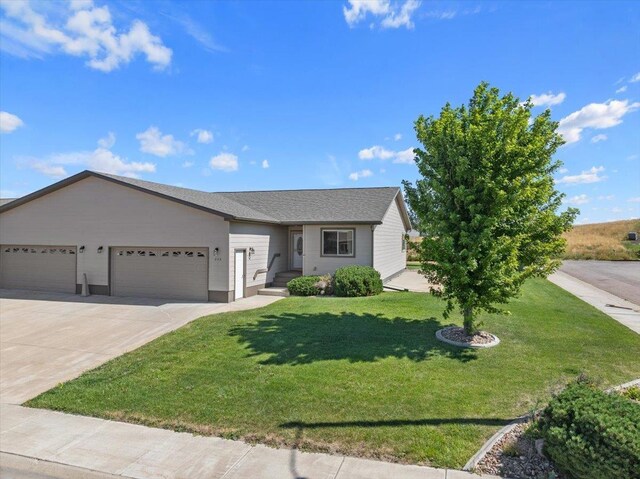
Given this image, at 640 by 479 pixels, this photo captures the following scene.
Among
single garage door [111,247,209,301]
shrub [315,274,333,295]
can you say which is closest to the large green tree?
shrub [315,274,333,295]

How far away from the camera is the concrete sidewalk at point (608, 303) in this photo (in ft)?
37.4

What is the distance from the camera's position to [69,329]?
1048 centimetres

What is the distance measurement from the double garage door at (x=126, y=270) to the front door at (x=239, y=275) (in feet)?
3.74

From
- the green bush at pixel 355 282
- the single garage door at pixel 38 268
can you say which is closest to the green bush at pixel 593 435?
the green bush at pixel 355 282

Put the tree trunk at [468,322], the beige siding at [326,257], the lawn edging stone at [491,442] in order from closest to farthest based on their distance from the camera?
the lawn edging stone at [491,442]
the tree trunk at [468,322]
the beige siding at [326,257]

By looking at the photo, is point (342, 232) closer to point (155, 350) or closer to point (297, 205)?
point (297, 205)

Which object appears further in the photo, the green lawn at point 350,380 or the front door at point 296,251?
the front door at point 296,251

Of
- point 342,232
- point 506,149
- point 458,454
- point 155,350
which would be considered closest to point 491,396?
point 458,454

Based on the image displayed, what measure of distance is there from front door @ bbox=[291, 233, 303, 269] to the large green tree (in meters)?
10.7

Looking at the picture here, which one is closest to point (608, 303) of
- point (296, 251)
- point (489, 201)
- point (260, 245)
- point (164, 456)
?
point (489, 201)

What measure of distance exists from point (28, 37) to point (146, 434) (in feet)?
40.1

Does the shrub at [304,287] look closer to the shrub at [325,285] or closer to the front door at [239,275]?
the shrub at [325,285]

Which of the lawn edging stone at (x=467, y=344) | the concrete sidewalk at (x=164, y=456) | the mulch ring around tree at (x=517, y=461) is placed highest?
the lawn edging stone at (x=467, y=344)

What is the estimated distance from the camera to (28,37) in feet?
36.7
